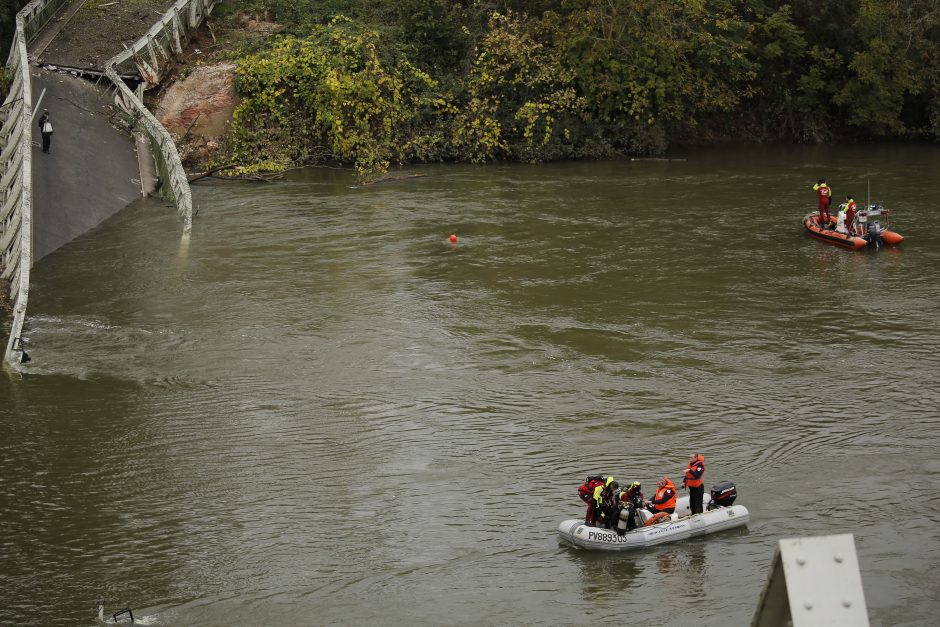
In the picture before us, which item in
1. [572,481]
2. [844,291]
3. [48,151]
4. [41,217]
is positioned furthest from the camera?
[48,151]

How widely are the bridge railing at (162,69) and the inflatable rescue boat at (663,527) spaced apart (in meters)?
20.3

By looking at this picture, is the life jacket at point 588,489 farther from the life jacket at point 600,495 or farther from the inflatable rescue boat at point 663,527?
the inflatable rescue boat at point 663,527

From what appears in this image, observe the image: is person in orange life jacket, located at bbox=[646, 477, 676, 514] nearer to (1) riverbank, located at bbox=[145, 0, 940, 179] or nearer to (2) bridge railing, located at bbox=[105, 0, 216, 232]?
(2) bridge railing, located at bbox=[105, 0, 216, 232]

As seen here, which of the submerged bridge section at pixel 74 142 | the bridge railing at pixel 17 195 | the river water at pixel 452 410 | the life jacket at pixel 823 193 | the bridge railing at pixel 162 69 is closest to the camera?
Answer: the river water at pixel 452 410

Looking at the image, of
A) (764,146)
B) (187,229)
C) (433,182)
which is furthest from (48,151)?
(764,146)

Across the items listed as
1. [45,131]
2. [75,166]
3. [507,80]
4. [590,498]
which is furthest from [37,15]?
[590,498]

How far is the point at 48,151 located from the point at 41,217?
3.63m

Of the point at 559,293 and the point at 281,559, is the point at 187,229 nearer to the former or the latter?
the point at 559,293

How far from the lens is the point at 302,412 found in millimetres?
19859

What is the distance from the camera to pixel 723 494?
50.8 ft

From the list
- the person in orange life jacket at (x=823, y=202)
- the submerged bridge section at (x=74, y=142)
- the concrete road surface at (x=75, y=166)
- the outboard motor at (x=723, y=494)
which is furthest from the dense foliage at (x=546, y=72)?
the outboard motor at (x=723, y=494)

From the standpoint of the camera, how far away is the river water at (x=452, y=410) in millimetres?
14398

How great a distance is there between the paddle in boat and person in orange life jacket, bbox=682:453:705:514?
52.6ft

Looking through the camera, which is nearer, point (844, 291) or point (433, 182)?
point (844, 291)
